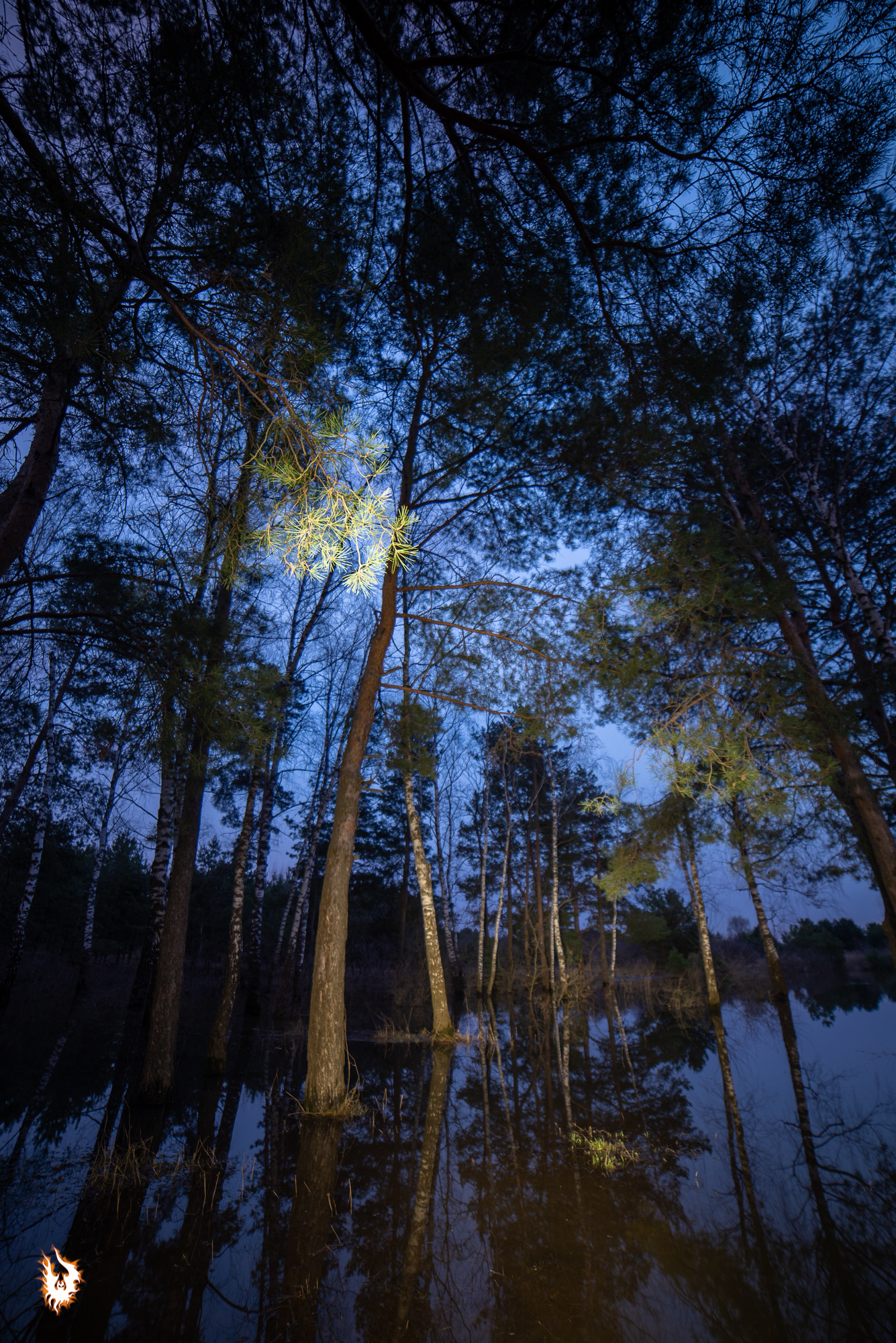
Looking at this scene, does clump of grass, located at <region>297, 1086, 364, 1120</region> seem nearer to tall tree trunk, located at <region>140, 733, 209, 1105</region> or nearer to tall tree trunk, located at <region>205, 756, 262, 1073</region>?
tall tree trunk, located at <region>140, 733, 209, 1105</region>

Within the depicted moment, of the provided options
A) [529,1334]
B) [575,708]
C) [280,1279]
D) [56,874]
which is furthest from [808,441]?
[56,874]

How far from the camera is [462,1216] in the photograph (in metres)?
3.40

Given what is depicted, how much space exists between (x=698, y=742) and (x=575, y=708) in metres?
1.52

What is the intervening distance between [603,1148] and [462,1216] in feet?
5.73

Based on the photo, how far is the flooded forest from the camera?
2.74 metres

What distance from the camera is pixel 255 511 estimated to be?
130 inches

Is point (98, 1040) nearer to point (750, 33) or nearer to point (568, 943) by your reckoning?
point (750, 33)

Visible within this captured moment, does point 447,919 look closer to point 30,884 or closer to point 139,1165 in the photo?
point 30,884

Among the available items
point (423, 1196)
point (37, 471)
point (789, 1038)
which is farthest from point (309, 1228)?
point (789, 1038)

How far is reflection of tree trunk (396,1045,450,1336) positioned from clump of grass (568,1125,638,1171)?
4.28 feet

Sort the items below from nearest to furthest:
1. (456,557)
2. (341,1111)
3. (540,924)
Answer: (341,1111)
(456,557)
(540,924)

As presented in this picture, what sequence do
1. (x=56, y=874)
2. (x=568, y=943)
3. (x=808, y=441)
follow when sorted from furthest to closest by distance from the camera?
(x=568, y=943), (x=56, y=874), (x=808, y=441)

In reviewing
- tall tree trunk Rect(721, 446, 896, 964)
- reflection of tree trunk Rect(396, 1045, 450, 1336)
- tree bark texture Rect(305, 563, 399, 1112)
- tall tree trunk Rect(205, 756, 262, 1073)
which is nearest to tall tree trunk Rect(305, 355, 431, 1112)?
tree bark texture Rect(305, 563, 399, 1112)

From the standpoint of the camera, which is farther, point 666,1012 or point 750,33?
point 666,1012
